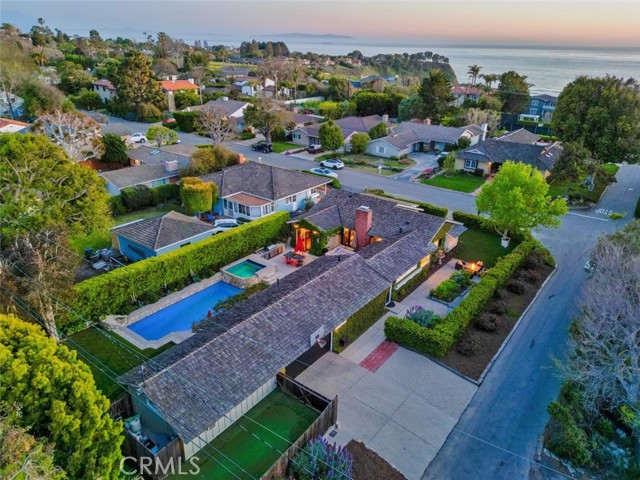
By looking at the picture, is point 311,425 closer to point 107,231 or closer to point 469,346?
point 469,346

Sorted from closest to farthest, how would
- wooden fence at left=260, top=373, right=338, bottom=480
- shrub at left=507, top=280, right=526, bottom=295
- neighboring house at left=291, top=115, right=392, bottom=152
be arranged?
wooden fence at left=260, top=373, right=338, bottom=480
shrub at left=507, top=280, right=526, bottom=295
neighboring house at left=291, top=115, right=392, bottom=152

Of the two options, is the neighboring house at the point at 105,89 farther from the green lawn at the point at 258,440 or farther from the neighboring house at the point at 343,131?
the green lawn at the point at 258,440

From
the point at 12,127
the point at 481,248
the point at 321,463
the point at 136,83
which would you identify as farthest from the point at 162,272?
the point at 136,83

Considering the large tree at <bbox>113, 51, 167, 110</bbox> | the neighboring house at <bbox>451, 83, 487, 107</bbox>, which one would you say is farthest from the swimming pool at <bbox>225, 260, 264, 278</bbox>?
the neighboring house at <bbox>451, 83, 487, 107</bbox>

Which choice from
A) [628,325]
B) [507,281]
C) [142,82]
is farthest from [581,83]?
[142,82]

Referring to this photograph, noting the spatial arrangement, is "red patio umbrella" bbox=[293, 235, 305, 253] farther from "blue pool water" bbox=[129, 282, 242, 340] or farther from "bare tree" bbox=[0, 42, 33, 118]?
"bare tree" bbox=[0, 42, 33, 118]

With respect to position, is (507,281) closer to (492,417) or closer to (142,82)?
(492,417)
